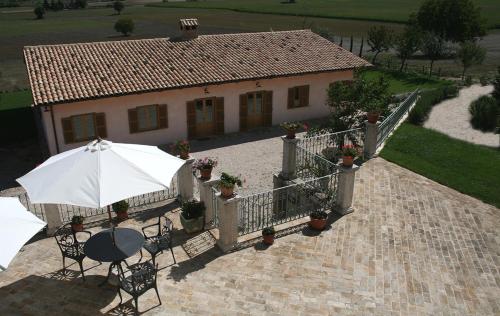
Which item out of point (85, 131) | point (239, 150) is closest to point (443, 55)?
point (239, 150)

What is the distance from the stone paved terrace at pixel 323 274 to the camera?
834cm

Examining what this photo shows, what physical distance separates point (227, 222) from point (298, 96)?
13736 millimetres

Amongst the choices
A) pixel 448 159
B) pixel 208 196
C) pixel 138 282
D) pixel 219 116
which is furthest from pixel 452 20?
pixel 138 282

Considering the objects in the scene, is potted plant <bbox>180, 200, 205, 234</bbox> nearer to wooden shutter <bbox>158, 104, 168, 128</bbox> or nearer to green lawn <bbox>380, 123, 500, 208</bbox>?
green lawn <bbox>380, 123, 500, 208</bbox>

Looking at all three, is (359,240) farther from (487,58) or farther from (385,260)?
(487,58)

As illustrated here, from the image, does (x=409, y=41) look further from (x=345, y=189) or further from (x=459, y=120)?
(x=345, y=189)

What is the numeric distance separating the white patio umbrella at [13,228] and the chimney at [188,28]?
1684 cm

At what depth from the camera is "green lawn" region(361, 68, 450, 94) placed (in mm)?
29516

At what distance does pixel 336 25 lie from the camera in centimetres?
7106

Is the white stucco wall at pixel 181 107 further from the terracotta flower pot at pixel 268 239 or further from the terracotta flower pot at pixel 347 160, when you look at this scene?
the terracotta flower pot at pixel 268 239

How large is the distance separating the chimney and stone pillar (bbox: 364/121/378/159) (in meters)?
11.9

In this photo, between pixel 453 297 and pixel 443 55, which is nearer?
pixel 453 297

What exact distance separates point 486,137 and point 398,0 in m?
108

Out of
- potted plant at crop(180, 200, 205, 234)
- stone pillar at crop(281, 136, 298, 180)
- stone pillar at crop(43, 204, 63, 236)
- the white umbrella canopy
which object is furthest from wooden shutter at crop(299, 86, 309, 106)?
the white umbrella canopy
